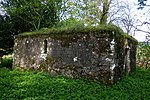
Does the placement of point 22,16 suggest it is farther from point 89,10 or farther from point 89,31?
point 89,31

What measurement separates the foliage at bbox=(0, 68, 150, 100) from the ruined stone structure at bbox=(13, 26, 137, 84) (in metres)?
0.60

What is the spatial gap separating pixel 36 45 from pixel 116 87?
21.3ft

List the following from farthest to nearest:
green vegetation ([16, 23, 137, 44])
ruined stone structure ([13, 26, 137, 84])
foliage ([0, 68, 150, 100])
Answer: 1. green vegetation ([16, 23, 137, 44])
2. ruined stone structure ([13, 26, 137, 84])
3. foliage ([0, 68, 150, 100])

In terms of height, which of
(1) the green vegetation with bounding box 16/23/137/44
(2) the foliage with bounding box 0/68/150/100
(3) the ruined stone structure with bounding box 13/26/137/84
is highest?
(1) the green vegetation with bounding box 16/23/137/44

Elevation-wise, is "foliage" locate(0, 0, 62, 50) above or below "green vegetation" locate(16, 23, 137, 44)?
above

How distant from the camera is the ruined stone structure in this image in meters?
14.8

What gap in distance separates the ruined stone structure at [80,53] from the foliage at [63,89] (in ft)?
1.98

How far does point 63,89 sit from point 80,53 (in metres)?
3.06

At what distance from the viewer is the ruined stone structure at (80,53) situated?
14.8m

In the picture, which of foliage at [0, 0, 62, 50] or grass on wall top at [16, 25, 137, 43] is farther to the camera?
Result: foliage at [0, 0, 62, 50]

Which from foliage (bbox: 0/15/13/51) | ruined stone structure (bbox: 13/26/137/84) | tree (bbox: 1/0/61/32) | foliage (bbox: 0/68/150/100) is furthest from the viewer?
tree (bbox: 1/0/61/32)

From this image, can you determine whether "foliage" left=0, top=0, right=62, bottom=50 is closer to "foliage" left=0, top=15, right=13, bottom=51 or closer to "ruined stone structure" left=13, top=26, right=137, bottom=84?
"foliage" left=0, top=15, right=13, bottom=51

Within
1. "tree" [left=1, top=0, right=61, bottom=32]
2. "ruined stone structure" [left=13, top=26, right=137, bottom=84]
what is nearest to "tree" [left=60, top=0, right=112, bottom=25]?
"tree" [left=1, top=0, right=61, bottom=32]

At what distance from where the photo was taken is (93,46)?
15.2 m
